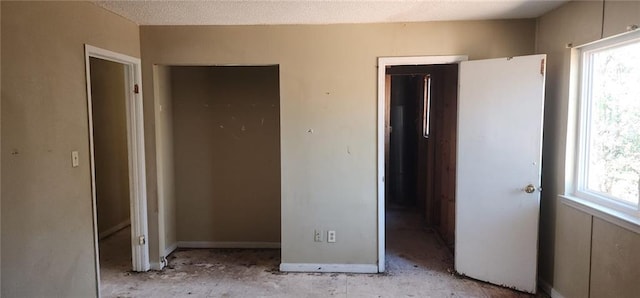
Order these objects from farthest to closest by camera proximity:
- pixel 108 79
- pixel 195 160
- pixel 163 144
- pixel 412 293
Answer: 1. pixel 108 79
2. pixel 195 160
3. pixel 163 144
4. pixel 412 293

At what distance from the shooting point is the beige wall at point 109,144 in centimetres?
441

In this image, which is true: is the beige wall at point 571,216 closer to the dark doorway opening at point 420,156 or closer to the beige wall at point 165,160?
the dark doorway opening at point 420,156

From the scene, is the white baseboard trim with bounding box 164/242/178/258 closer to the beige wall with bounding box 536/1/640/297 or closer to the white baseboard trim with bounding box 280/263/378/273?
the white baseboard trim with bounding box 280/263/378/273

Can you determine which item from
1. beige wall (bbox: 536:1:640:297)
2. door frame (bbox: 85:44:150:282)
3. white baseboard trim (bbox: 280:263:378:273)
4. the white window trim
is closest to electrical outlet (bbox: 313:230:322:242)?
white baseboard trim (bbox: 280:263:378:273)

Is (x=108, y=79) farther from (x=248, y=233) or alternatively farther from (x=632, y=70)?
(x=632, y=70)

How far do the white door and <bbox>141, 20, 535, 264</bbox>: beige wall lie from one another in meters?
0.40

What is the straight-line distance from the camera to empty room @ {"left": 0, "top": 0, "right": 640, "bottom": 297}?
7.47 ft

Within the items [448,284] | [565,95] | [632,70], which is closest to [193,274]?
[448,284]

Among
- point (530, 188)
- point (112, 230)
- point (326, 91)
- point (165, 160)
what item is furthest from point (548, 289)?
point (112, 230)

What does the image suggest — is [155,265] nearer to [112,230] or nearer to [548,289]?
[112,230]

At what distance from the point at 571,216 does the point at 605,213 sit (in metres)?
0.37

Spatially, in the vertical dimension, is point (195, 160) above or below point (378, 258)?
above

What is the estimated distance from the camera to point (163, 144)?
12.4 ft

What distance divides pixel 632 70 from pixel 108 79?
4.98m
